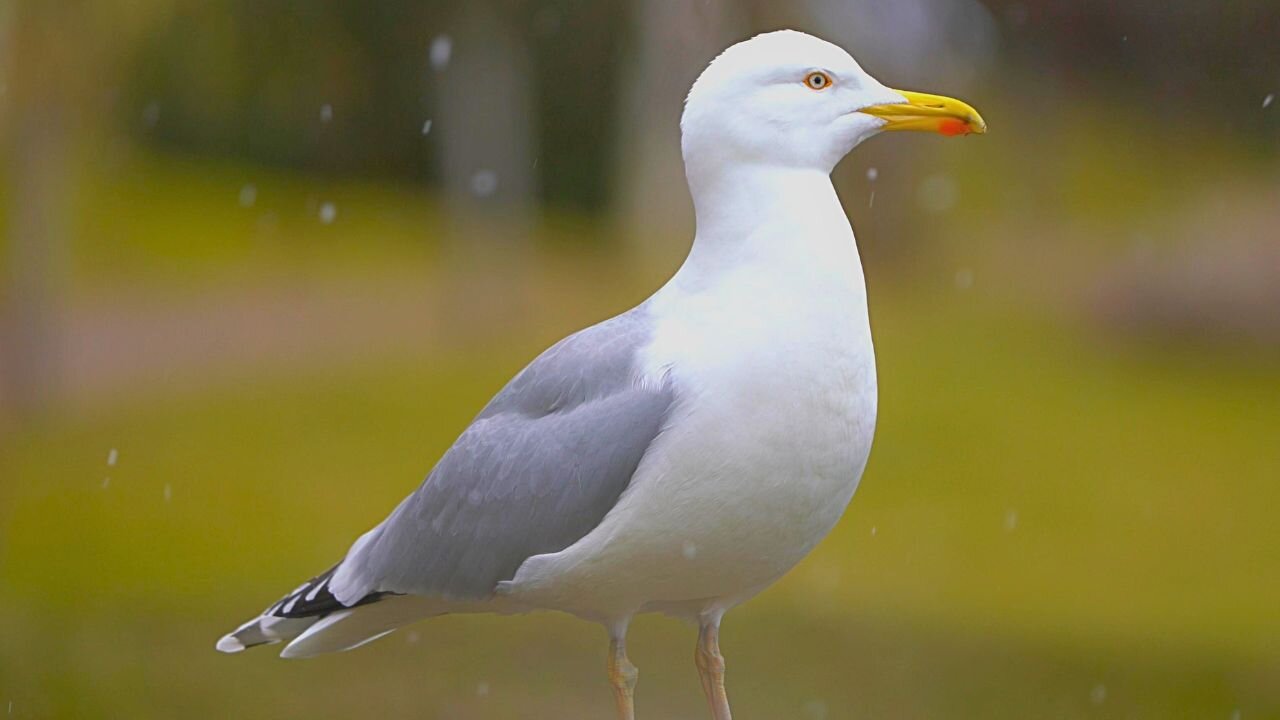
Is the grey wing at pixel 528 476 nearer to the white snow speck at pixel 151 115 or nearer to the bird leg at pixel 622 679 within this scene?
the bird leg at pixel 622 679

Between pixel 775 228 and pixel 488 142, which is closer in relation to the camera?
pixel 775 228

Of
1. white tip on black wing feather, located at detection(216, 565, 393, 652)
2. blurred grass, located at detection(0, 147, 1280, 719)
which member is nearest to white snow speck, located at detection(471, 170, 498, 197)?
blurred grass, located at detection(0, 147, 1280, 719)

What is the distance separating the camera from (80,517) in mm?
5234

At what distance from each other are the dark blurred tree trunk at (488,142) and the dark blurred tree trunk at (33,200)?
178cm

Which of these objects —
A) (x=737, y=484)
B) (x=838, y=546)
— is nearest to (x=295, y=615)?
(x=737, y=484)

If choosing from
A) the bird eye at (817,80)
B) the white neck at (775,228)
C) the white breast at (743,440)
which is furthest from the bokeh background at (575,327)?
the bird eye at (817,80)

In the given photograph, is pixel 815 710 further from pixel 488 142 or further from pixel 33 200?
pixel 488 142

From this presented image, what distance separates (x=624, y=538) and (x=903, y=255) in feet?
16.5

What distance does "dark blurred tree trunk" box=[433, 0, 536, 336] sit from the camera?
734 centimetres

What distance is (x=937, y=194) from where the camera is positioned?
261 inches

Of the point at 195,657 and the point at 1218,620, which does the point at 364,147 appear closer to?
the point at 195,657

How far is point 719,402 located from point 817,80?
37 cm

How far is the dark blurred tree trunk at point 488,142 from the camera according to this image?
7.34 m

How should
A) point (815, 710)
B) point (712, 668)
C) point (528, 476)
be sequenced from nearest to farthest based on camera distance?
point (528, 476) < point (712, 668) < point (815, 710)
